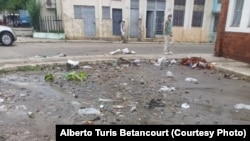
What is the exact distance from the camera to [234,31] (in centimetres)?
1093

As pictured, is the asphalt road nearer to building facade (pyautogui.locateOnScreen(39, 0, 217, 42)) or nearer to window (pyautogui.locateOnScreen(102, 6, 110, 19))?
building facade (pyautogui.locateOnScreen(39, 0, 217, 42))

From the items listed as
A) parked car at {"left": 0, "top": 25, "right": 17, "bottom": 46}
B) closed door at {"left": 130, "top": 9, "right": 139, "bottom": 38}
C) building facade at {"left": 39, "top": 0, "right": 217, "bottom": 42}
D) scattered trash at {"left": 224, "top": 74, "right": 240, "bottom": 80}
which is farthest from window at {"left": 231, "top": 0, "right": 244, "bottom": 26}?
closed door at {"left": 130, "top": 9, "right": 139, "bottom": 38}

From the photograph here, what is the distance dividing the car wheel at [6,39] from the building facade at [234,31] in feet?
35.4

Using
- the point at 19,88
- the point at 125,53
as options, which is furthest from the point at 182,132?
the point at 125,53

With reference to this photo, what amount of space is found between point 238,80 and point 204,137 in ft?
16.3

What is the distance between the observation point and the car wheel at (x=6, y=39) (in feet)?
48.1

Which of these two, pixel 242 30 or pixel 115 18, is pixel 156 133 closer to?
pixel 242 30

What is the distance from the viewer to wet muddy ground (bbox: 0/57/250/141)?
4.50 m

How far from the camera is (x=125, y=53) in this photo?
1274cm

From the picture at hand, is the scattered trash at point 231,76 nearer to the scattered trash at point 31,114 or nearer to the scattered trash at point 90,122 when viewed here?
the scattered trash at point 90,122

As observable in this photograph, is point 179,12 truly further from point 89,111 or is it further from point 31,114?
point 31,114

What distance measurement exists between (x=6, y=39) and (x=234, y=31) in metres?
11.5
